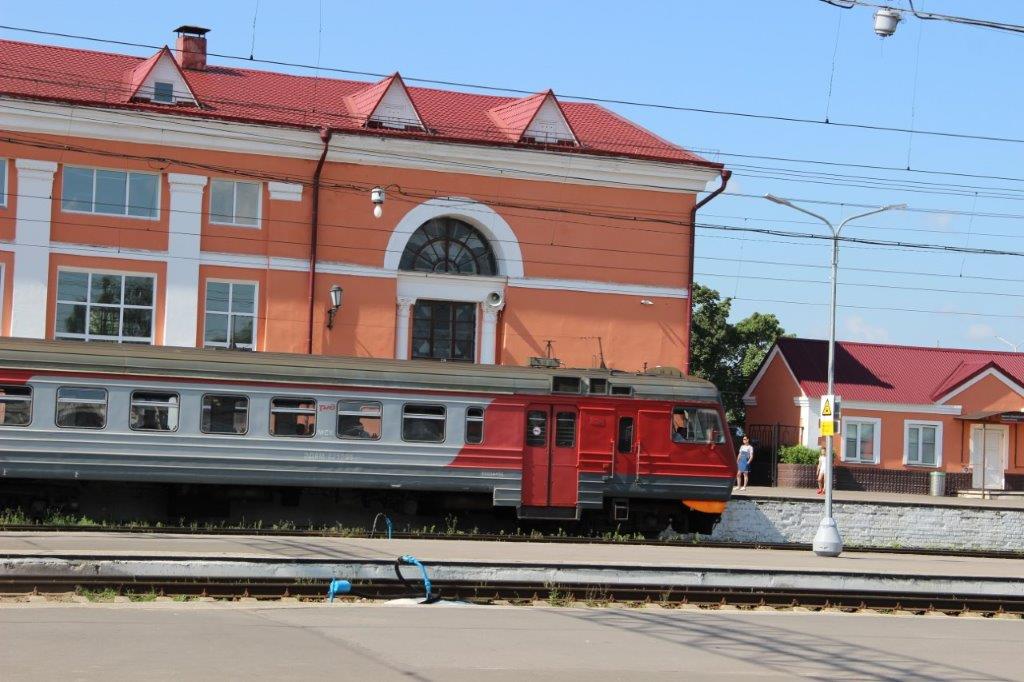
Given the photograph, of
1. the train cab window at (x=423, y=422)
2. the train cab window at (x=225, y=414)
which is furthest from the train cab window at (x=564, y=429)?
the train cab window at (x=225, y=414)

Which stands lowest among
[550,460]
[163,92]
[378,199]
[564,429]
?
[550,460]

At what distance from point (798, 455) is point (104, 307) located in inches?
789

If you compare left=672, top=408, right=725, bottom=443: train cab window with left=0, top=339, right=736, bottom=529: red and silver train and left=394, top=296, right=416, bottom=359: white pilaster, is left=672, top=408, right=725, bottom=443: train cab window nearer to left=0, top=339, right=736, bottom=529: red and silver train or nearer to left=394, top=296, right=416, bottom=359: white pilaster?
left=0, top=339, right=736, bottom=529: red and silver train

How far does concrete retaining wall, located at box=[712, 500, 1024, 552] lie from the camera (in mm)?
30016

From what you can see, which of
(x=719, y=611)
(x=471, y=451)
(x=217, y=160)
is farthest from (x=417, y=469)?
(x=217, y=160)

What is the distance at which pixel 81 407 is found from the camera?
24.2m

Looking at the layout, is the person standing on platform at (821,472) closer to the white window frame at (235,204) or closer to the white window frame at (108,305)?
the white window frame at (235,204)

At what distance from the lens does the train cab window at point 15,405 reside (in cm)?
2380

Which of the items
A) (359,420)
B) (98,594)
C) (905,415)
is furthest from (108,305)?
(905,415)

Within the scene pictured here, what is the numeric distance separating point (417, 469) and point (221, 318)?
33.3ft

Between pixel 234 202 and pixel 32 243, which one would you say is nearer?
pixel 32 243

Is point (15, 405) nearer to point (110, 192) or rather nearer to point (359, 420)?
point (359, 420)

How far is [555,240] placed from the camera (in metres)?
36.3

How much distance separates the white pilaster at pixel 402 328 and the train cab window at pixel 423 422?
30.4 ft
